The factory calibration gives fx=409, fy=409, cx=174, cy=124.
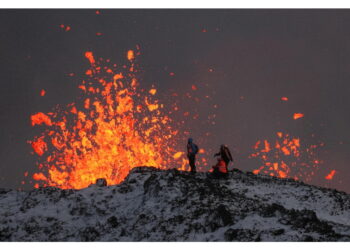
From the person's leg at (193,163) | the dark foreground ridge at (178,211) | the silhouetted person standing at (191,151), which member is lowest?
the dark foreground ridge at (178,211)

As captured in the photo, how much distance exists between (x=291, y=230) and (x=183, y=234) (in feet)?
12.6

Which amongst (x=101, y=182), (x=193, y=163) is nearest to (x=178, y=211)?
(x=193, y=163)

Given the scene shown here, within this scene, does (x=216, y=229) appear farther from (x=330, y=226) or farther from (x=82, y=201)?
(x=82, y=201)

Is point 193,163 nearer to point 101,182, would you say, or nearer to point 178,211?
point 178,211

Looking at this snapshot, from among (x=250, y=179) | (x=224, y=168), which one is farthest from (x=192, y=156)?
(x=250, y=179)

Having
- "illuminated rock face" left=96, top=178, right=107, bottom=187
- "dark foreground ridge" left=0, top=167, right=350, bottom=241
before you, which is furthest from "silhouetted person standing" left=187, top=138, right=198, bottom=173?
→ "illuminated rock face" left=96, top=178, right=107, bottom=187

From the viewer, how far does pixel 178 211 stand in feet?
54.7

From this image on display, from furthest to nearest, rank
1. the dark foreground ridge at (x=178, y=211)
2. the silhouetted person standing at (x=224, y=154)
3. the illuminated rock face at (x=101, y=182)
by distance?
the illuminated rock face at (x=101, y=182) < the silhouetted person standing at (x=224, y=154) < the dark foreground ridge at (x=178, y=211)

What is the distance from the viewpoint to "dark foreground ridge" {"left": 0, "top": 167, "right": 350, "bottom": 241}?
14305mm

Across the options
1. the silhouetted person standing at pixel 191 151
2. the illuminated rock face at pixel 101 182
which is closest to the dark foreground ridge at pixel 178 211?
the illuminated rock face at pixel 101 182

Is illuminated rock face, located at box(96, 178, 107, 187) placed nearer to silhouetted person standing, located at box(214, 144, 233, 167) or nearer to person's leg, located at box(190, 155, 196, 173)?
person's leg, located at box(190, 155, 196, 173)

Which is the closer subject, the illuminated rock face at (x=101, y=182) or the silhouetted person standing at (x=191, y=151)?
the silhouetted person standing at (x=191, y=151)

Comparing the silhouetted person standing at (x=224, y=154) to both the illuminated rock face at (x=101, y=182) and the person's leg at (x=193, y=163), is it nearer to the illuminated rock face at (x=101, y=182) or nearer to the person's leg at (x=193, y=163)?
the person's leg at (x=193, y=163)

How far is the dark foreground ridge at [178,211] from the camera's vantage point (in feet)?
46.9
